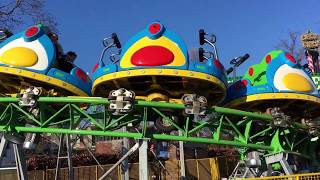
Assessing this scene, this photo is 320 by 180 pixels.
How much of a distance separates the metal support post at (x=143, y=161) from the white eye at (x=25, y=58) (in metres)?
3.25

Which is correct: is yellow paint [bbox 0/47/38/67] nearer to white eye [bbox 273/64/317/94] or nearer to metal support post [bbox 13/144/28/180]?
metal support post [bbox 13/144/28/180]

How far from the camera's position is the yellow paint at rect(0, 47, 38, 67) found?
35.6 feet

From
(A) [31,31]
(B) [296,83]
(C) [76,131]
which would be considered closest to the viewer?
(C) [76,131]

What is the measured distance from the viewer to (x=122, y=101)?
998cm

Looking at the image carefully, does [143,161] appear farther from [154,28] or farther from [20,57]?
[20,57]

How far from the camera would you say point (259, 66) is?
13062 millimetres

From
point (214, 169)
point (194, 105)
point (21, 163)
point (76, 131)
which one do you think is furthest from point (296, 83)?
point (214, 169)

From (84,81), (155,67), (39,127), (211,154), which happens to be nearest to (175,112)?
(155,67)

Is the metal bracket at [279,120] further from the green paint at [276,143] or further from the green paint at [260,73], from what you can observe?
the green paint at [260,73]

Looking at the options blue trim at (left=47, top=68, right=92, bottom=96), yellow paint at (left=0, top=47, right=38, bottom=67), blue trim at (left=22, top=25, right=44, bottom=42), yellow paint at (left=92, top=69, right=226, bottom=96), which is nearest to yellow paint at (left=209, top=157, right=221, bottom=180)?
blue trim at (left=47, top=68, right=92, bottom=96)

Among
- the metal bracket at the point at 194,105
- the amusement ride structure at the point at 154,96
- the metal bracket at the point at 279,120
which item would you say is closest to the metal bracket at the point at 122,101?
the amusement ride structure at the point at 154,96

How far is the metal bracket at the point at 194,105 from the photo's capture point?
10.4m

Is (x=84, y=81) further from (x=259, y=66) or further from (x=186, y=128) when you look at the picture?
(x=259, y=66)

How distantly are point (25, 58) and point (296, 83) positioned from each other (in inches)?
290
